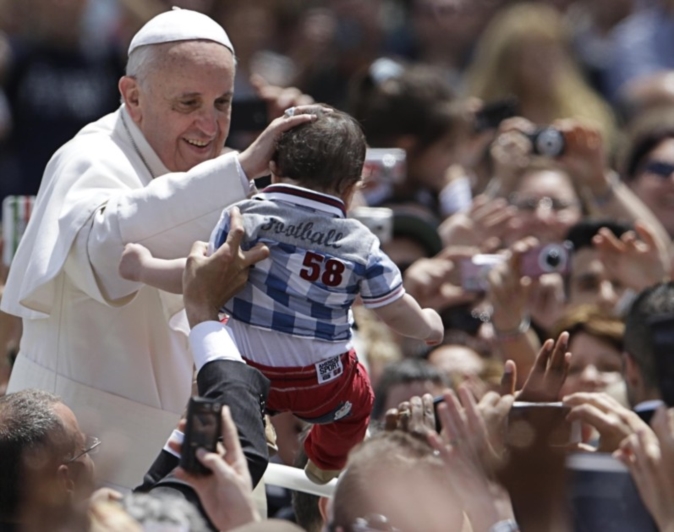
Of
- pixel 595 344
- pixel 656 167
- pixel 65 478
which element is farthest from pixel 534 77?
pixel 65 478

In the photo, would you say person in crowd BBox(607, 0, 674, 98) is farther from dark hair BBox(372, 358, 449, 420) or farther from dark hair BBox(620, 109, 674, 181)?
dark hair BBox(372, 358, 449, 420)

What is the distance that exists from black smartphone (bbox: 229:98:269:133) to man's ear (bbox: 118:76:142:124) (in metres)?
1.08

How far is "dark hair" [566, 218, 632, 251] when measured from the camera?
6.70m

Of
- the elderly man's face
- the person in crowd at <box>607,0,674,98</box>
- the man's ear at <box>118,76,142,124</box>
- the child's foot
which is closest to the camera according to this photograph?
the child's foot

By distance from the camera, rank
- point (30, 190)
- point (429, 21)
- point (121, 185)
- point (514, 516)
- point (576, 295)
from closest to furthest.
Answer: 1. point (514, 516)
2. point (121, 185)
3. point (576, 295)
4. point (30, 190)
5. point (429, 21)

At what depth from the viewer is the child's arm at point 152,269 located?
390 cm

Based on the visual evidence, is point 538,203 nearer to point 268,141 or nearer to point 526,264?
point 526,264

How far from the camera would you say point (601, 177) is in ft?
23.7

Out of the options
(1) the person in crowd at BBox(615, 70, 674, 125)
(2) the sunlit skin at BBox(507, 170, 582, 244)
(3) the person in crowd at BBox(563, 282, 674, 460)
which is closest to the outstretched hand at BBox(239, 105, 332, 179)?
(3) the person in crowd at BBox(563, 282, 674, 460)

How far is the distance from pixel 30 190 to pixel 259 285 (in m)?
5.42

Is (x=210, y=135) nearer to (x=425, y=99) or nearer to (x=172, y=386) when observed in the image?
(x=172, y=386)

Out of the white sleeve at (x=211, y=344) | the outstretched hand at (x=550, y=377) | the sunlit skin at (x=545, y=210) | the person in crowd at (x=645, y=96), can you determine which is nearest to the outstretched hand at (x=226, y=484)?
the white sleeve at (x=211, y=344)

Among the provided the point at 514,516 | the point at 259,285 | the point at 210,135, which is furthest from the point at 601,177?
the point at 514,516

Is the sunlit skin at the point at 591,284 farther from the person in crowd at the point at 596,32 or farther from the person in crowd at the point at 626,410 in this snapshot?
the person in crowd at the point at 596,32
